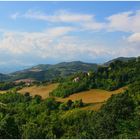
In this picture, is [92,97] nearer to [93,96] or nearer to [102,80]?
[93,96]

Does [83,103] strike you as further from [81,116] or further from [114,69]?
[114,69]

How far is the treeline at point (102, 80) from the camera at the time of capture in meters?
176

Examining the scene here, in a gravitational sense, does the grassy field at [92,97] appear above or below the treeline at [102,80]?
below

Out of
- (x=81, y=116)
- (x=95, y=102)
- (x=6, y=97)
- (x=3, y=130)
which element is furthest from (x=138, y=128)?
(x=6, y=97)

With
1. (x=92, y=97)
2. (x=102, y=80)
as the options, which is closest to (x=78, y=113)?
(x=92, y=97)

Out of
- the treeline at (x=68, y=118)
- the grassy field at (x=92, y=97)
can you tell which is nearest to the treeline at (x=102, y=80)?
the grassy field at (x=92, y=97)

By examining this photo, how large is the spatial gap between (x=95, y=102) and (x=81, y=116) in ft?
74.6

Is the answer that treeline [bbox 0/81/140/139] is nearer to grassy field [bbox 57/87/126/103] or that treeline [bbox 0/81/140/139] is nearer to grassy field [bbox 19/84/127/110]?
grassy field [bbox 19/84/127/110]

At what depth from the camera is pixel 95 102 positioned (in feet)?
496

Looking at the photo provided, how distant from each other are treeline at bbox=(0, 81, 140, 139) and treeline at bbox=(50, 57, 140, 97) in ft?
49.3

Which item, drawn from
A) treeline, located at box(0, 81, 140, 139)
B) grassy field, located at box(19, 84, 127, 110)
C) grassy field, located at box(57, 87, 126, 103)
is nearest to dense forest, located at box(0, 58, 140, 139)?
treeline, located at box(0, 81, 140, 139)

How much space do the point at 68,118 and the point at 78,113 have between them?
510cm

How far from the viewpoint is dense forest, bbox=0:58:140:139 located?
82375 millimetres

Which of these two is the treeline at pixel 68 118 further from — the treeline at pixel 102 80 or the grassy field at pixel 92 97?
the treeline at pixel 102 80
